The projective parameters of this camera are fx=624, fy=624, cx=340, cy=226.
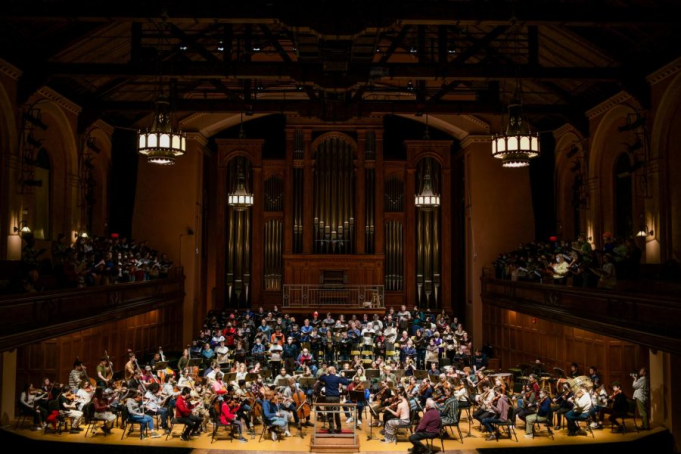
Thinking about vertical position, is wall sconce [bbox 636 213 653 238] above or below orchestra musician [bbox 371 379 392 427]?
above

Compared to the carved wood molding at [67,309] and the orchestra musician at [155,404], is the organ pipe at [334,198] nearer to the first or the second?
the carved wood molding at [67,309]

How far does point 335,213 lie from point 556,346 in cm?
979

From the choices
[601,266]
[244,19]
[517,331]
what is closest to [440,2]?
[244,19]

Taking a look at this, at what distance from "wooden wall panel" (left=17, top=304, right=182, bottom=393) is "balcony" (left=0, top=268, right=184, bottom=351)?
1203 mm

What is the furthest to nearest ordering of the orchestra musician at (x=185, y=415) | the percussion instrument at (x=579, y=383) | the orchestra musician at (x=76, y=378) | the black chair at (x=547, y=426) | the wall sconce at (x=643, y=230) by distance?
1. the wall sconce at (x=643, y=230)
2. the orchestra musician at (x=76, y=378)
3. the percussion instrument at (x=579, y=383)
4. the black chair at (x=547, y=426)
5. the orchestra musician at (x=185, y=415)

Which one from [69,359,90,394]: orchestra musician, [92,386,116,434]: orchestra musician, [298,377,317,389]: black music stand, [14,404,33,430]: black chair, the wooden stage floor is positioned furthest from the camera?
[298,377,317,389]: black music stand

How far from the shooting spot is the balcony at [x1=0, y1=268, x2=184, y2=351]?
10.7 metres

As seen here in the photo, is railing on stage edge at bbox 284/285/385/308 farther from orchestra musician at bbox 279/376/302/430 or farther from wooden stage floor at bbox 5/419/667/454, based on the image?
wooden stage floor at bbox 5/419/667/454

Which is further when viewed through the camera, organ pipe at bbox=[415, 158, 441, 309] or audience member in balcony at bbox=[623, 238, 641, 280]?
organ pipe at bbox=[415, 158, 441, 309]

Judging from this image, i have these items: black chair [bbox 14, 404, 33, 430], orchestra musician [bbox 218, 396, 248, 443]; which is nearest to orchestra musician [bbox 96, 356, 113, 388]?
black chair [bbox 14, 404, 33, 430]

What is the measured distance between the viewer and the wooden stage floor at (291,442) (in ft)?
40.3

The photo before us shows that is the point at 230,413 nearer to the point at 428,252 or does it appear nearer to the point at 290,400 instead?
the point at 290,400

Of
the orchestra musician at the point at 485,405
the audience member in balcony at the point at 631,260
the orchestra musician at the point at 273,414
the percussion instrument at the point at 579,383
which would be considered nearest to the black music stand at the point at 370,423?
the orchestra musician at the point at 273,414

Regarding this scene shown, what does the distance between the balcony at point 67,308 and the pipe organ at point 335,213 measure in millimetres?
4956
